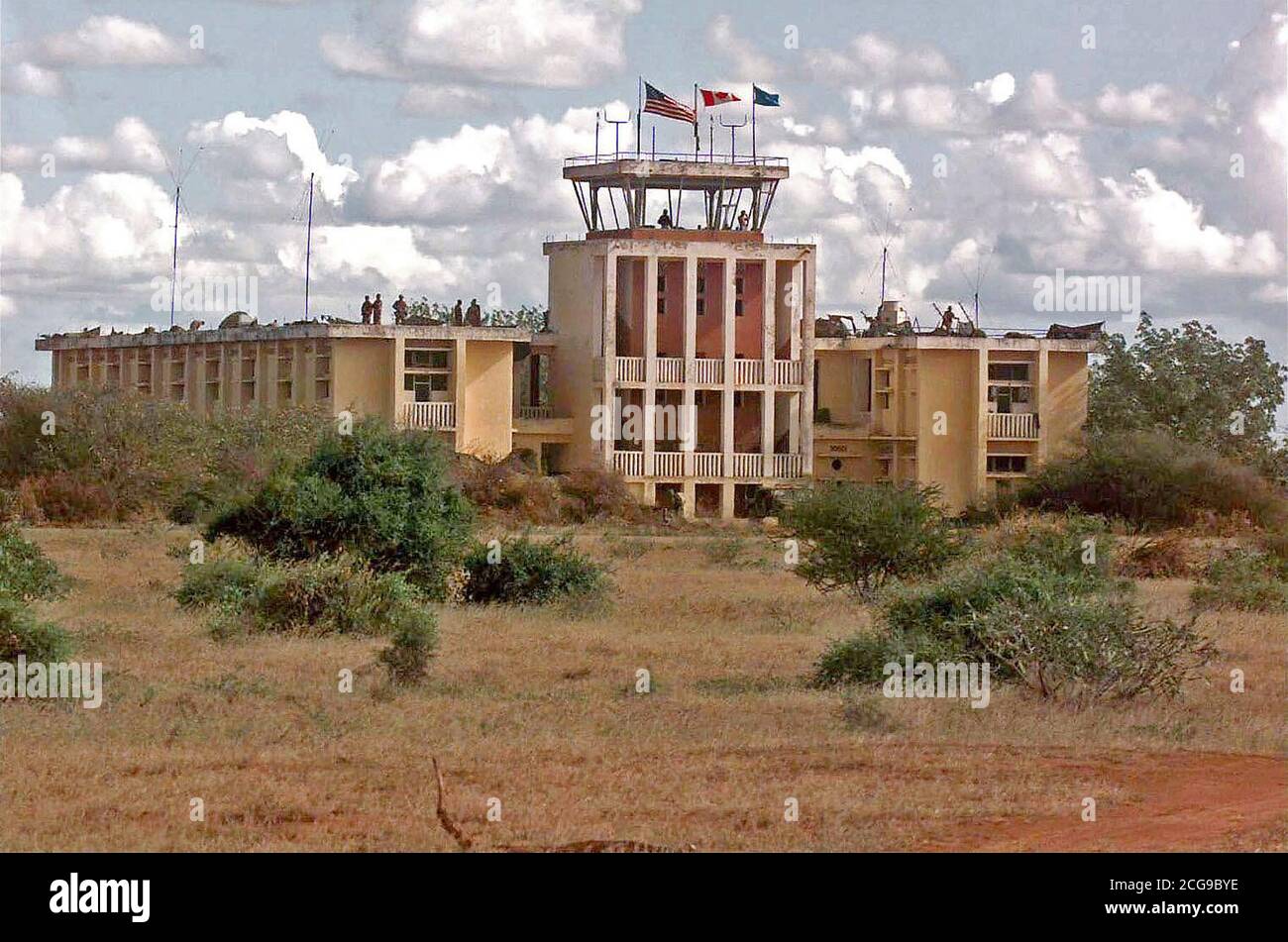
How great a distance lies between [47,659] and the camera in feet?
64.4

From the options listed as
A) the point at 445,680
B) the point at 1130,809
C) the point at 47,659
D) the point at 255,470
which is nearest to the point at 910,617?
the point at 445,680

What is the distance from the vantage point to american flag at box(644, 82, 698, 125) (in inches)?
2232

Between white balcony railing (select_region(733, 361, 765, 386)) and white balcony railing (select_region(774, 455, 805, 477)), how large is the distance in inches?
86.5

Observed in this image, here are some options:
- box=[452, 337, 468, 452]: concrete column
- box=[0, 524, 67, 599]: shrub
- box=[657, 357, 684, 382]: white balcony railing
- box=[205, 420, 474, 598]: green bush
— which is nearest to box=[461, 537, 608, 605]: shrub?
box=[205, 420, 474, 598]: green bush

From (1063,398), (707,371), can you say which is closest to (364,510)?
(707,371)

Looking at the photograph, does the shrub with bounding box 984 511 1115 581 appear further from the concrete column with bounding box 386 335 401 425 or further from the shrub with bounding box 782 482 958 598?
the concrete column with bounding box 386 335 401 425

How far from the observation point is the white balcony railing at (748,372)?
58156mm

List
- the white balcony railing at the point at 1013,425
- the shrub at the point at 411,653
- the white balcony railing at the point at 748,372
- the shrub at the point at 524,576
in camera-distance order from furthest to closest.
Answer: the white balcony railing at the point at 1013,425 → the white balcony railing at the point at 748,372 → the shrub at the point at 524,576 → the shrub at the point at 411,653

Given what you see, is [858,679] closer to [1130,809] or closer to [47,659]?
[1130,809]

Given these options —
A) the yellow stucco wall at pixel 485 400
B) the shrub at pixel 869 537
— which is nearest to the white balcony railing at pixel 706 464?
the yellow stucco wall at pixel 485 400

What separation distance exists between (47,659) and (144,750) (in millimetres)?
4199

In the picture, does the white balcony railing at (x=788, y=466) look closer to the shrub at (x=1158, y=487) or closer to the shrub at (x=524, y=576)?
the shrub at (x=1158, y=487)

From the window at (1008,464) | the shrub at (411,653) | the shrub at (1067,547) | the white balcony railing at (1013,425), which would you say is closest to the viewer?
the shrub at (411,653)

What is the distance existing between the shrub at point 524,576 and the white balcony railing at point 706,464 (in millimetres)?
27631
